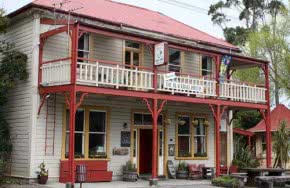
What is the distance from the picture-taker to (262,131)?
34.8 meters

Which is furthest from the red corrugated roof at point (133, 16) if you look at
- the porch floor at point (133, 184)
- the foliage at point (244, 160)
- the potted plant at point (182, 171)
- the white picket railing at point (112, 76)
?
the porch floor at point (133, 184)

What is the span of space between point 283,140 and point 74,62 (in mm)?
14699

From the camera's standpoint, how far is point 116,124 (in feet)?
71.4

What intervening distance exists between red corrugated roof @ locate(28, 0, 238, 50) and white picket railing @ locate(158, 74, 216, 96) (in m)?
2.85

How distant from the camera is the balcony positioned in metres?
18.1

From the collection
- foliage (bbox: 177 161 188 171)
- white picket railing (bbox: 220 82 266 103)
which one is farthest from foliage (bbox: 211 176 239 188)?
white picket railing (bbox: 220 82 266 103)

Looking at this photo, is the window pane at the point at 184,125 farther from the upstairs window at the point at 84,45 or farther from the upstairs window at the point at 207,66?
the upstairs window at the point at 84,45

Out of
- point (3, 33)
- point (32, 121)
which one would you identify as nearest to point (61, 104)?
point (32, 121)

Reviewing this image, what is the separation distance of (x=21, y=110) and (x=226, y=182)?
889 cm

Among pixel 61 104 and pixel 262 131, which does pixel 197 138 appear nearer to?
pixel 61 104

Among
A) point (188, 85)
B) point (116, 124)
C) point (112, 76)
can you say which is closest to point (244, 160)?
point (188, 85)

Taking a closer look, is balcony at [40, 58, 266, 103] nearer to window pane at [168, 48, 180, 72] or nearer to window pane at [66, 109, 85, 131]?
window pane at [168, 48, 180, 72]

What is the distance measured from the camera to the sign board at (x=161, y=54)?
1988 centimetres

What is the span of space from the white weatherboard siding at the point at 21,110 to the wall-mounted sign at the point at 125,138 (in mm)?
4606
